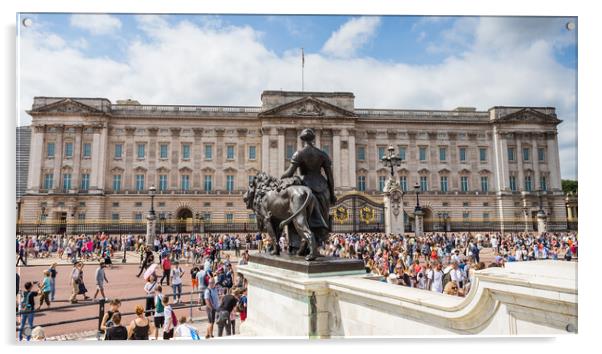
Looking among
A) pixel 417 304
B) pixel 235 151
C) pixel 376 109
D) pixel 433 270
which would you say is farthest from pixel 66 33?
pixel 376 109

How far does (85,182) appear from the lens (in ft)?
149

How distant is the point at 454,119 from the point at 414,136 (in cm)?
527

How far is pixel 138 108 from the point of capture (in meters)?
48.0

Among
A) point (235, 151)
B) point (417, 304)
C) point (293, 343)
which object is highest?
point (235, 151)

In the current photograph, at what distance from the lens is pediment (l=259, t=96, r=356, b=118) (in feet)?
159

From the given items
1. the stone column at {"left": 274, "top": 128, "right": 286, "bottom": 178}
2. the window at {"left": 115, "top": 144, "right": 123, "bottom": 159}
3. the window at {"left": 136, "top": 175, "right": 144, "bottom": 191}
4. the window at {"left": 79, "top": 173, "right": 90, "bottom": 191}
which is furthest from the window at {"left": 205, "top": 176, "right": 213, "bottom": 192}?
the window at {"left": 79, "top": 173, "right": 90, "bottom": 191}

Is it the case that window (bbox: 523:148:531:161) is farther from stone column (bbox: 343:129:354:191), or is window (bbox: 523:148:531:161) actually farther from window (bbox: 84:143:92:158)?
window (bbox: 84:143:92:158)

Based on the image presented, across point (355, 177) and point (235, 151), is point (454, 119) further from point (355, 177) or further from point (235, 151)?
point (235, 151)

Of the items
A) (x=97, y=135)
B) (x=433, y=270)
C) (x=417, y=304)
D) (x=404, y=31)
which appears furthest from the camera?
(x=97, y=135)

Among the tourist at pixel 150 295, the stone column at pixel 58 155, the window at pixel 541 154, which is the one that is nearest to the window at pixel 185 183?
the stone column at pixel 58 155

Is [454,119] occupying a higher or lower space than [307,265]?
higher

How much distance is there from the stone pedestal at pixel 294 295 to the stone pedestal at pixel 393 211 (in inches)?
856

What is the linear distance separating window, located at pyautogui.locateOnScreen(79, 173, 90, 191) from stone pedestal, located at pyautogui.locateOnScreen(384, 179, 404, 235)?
34.1 meters

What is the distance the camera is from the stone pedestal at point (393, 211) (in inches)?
1073
